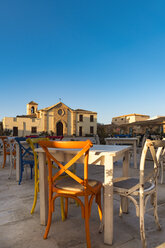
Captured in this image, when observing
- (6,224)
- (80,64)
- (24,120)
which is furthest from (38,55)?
(6,224)

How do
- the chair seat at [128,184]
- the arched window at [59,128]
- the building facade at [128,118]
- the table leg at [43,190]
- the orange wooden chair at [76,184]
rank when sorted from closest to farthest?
the orange wooden chair at [76,184] → the chair seat at [128,184] → the table leg at [43,190] → the arched window at [59,128] → the building facade at [128,118]

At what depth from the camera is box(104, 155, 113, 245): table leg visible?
4.71ft

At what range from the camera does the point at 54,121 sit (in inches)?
1142

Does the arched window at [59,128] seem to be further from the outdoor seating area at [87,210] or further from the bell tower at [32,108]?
the outdoor seating area at [87,210]

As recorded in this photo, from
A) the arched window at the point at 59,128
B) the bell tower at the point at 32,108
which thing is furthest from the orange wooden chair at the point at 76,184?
the bell tower at the point at 32,108

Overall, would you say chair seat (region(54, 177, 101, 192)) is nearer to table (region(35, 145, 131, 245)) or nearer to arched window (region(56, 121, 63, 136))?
table (region(35, 145, 131, 245))

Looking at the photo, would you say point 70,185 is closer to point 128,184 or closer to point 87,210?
point 87,210

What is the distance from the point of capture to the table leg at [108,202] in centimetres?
144

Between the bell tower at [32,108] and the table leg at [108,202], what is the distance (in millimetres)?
30363

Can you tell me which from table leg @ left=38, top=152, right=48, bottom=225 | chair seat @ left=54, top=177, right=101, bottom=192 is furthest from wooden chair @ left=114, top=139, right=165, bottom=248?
table leg @ left=38, top=152, right=48, bottom=225

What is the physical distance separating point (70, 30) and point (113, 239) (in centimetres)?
1316

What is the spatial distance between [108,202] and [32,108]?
30687 millimetres

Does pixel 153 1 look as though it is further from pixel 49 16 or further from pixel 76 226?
pixel 76 226

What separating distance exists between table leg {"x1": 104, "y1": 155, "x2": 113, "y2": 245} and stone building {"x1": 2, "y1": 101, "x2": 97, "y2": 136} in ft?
88.8
